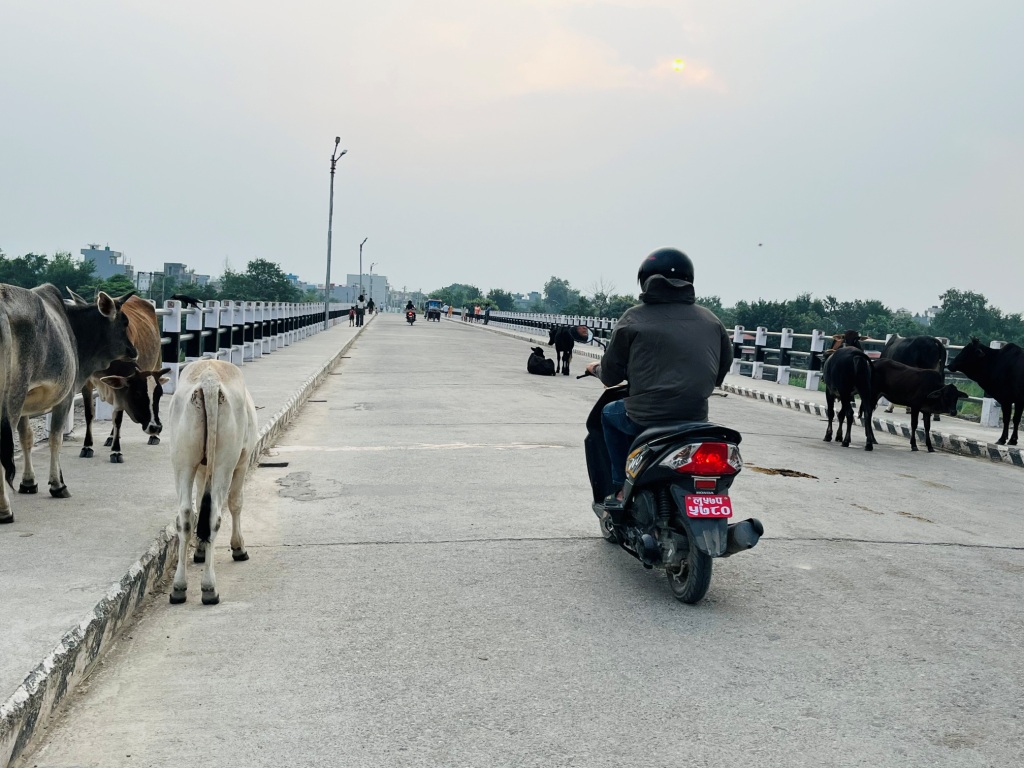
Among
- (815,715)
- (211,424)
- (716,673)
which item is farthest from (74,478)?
(815,715)

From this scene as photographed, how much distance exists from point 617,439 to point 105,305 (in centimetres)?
413

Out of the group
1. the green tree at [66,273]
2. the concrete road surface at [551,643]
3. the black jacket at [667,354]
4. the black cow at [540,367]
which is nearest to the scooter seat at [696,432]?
the black jacket at [667,354]

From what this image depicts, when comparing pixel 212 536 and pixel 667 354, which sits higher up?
pixel 667 354

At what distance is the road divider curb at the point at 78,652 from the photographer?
336cm

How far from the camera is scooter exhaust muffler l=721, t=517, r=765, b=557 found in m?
5.17

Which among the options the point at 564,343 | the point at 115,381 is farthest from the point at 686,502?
the point at 564,343

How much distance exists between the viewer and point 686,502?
516cm

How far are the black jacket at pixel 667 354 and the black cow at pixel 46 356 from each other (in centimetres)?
356

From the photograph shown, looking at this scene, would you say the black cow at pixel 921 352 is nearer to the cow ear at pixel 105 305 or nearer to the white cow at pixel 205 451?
the cow ear at pixel 105 305

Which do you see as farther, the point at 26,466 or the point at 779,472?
the point at 779,472

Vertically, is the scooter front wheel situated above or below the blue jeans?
below

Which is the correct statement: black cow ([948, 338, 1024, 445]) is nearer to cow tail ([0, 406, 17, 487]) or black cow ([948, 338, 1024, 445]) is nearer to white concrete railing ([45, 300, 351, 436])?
white concrete railing ([45, 300, 351, 436])

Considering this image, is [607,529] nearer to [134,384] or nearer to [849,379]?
[134,384]

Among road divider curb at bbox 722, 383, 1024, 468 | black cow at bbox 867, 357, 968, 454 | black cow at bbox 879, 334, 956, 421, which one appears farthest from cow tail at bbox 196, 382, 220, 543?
black cow at bbox 879, 334, 956, 421
